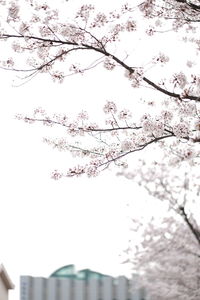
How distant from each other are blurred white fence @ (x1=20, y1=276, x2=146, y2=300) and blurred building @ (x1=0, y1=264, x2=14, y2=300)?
982 centimetres

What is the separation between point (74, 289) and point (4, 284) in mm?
10828

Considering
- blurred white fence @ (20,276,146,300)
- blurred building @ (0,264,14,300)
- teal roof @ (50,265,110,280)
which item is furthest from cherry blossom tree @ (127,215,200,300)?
teal roof @ (50,265,110,280)

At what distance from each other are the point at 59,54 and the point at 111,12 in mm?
668

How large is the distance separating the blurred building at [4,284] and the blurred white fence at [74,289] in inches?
387

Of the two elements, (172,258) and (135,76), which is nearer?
(135,76)

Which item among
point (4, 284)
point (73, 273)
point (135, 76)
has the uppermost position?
point (73, 273)

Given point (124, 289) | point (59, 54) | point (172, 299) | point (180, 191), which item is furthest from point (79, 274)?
point (59, 54)

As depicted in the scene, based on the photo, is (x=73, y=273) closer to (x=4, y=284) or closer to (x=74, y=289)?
(x=74, y=289)

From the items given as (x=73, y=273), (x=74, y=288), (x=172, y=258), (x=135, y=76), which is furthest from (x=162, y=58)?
(x=73, y=273)

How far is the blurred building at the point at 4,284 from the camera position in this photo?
1498cm

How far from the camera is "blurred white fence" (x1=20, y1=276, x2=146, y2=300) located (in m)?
24.9

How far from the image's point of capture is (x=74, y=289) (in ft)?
84.3

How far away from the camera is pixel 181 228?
1580 cm

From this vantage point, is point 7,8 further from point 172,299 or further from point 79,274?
point 79,274
